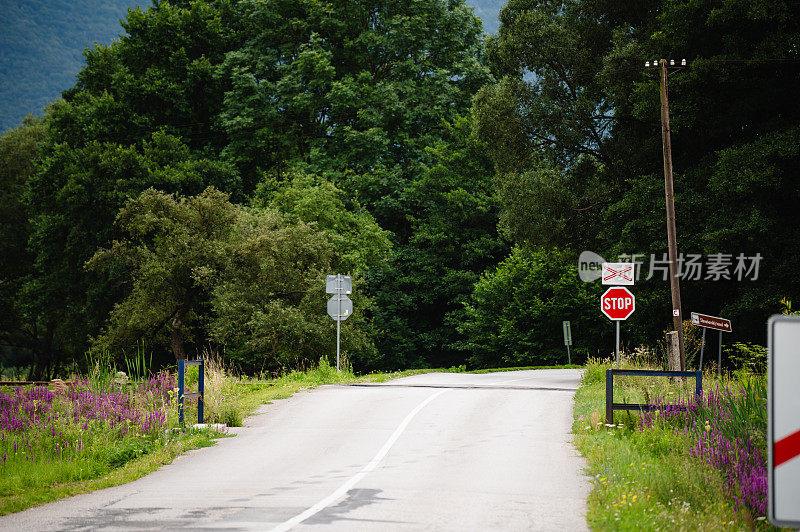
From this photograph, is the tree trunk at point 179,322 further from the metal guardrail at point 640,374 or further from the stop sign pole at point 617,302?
Answer: the metal guardrail at point 640,374

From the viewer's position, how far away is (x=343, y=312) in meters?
28.0

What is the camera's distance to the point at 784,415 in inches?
142

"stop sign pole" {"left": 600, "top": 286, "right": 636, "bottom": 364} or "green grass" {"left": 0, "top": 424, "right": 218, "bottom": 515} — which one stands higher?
"stop sign pole" {"left": 600, "top": 286, "right": 636, "bottom": 364}

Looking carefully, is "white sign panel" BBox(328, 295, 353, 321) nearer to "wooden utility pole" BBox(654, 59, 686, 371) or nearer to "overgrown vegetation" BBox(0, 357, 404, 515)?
"overgrown vegetation" BBox(0, 357, 404, 515)

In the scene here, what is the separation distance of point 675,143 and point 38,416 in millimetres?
24415

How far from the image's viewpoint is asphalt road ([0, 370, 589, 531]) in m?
7.98

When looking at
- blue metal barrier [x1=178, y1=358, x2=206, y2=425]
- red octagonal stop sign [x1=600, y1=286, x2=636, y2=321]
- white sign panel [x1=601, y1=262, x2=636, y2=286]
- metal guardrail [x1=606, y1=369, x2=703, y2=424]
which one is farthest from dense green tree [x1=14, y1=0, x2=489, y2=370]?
metal guardrail [x1=606, y1=369, x2=703, y2=424]

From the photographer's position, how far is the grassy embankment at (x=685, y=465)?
7.50 m

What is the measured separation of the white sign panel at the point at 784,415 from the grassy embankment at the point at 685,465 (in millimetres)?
3874

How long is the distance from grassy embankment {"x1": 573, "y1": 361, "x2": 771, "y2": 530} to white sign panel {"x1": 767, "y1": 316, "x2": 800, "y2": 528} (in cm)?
387

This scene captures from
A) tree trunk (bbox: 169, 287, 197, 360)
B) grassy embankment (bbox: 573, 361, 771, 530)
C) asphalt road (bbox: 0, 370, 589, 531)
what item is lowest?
asphalt road (bbox: 0, 370, 589, 531)

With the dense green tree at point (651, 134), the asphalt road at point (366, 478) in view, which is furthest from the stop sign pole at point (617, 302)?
the asphalt road at point (366, 478)

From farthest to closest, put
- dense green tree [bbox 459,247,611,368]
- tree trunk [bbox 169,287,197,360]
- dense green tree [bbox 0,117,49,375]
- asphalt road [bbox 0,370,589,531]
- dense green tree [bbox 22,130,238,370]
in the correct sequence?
1. dense green tree [bbox 0,117,49,375]
2. dense green tree [bbox 459,247,611,368]
3. dense green tree [bbox 22,130,238,370]
4. tree trunk [bbox 169,287,197,360]
5. asphalt road [bbox 0,370,589,531]

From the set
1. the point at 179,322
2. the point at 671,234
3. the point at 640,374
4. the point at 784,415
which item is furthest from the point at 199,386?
the point at 179,322
